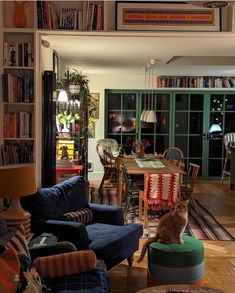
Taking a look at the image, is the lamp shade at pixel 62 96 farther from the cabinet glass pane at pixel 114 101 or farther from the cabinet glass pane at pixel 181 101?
the cabinet glass pane at pixel 181 101

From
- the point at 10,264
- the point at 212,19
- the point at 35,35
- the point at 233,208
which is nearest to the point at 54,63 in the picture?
the point at 35,35

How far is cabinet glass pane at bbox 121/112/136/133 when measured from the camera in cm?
986

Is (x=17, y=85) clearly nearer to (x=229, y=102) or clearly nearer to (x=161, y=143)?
(x=161, y=143)

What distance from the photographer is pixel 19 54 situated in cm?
415

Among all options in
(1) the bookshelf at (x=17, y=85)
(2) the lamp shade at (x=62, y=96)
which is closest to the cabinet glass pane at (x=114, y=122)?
(2) the lamp shade at (x=62, y=96)

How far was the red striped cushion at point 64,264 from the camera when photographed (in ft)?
8.87

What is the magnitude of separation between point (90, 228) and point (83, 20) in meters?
2.03

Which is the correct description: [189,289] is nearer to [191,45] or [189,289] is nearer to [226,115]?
[191,45]

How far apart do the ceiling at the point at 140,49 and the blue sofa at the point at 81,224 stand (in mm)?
1618

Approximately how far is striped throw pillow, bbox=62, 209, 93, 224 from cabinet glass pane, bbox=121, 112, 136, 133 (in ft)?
18.9

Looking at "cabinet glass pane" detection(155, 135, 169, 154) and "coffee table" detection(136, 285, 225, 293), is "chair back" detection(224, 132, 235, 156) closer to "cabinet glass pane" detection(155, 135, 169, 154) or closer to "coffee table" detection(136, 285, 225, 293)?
"cabinet glass pane" detection(155, 135, 169, 154)

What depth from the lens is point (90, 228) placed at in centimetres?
394

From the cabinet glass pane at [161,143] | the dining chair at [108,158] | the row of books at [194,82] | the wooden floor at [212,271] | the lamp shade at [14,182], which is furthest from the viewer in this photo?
the cabinet glass pane at [161,143]

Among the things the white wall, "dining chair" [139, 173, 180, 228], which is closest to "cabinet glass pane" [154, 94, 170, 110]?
the white wall
